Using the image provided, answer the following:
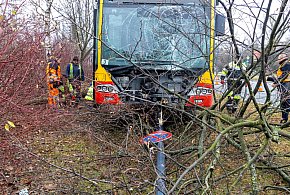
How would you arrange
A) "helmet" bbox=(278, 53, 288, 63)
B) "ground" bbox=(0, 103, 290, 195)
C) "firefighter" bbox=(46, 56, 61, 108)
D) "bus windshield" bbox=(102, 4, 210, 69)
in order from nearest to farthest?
"ground" bbox=(0, 103, 290, 195) < "helmet" bbox=(278, 53, 288, 63) < "bus windshield" bbox=(102, 4, 210, 69) < "firefighter" bbox=(46, 56, 61, 108)

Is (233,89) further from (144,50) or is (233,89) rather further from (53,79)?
(53,79)

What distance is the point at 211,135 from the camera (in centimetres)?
427

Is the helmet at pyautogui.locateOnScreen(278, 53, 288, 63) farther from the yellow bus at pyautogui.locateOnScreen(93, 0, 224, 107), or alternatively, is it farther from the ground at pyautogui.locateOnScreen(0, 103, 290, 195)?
the yellow bus at pyautogui.locateOnScreen(93, 0, 224, 107)

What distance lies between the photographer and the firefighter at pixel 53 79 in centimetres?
660

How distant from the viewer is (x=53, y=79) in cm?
789

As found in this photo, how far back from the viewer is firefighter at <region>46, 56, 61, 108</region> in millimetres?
6602

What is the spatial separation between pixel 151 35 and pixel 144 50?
0.27m

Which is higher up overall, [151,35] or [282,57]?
[151,35]

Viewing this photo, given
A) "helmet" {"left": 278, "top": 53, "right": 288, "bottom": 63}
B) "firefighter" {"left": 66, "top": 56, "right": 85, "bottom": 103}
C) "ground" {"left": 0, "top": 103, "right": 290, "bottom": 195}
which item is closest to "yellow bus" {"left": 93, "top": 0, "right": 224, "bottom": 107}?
"ground" {"left": 0, "top": 103, "right": 290, "bottom": 195}

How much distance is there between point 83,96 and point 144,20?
426cm

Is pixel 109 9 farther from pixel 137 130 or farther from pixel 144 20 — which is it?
pixel 137 130

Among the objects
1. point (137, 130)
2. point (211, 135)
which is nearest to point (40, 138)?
point (137, 130)

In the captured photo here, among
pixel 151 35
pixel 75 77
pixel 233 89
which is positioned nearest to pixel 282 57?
pixel 233 89

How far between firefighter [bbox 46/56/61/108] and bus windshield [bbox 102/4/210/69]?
1.29 meters
